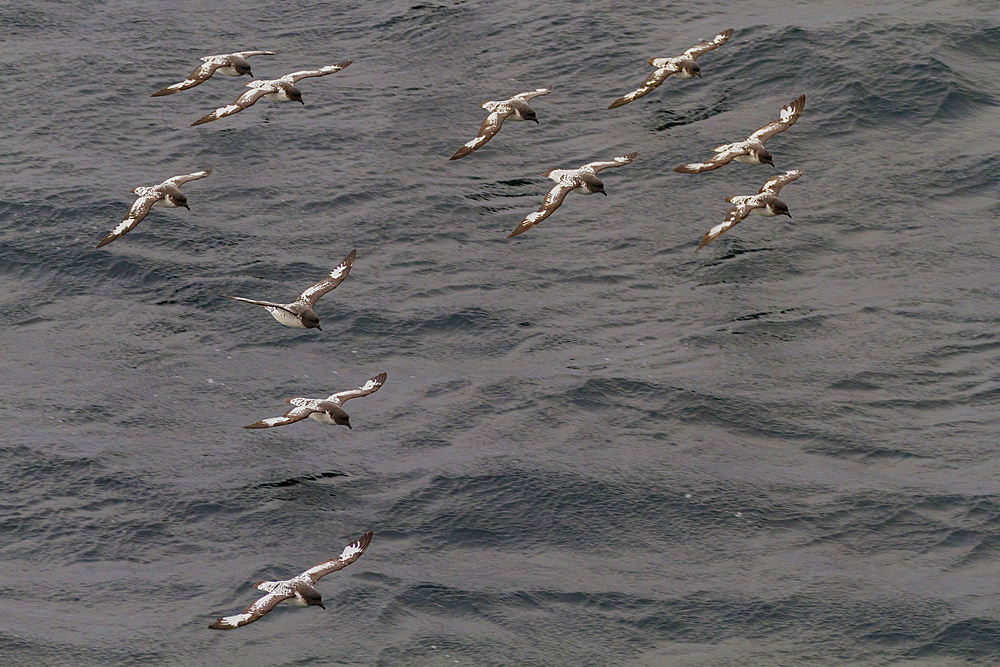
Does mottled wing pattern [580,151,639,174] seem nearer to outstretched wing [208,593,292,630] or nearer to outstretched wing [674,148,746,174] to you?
outstretched wing [674,148,746,174]

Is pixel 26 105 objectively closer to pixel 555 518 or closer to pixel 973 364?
pixel 555 518

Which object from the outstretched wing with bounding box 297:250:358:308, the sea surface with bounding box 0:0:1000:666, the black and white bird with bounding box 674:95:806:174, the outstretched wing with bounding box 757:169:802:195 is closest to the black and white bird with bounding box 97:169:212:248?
the sea surface with bounding box 0:0:1000:666

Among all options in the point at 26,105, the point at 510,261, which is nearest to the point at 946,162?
the point at 510,261

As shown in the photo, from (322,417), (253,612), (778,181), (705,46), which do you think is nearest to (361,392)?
(322,417)

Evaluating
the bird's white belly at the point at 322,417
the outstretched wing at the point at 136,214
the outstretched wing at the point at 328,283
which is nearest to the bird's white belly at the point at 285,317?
the outstretched wing at the point at 328,283

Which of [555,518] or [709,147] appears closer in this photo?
[555,518]

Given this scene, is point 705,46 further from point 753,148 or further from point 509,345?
point 509,345
